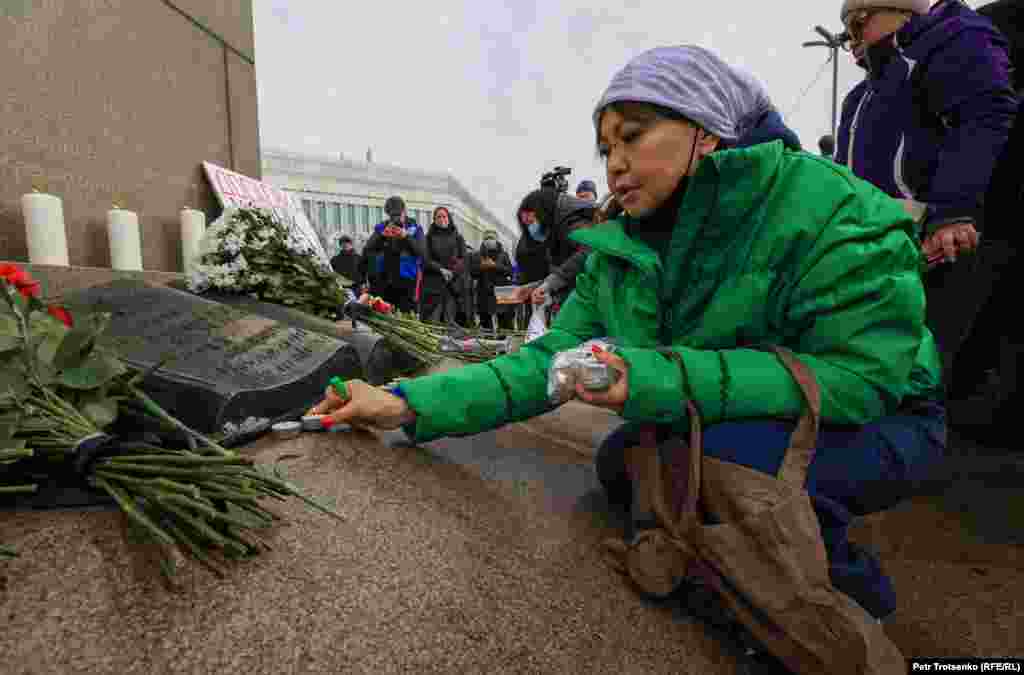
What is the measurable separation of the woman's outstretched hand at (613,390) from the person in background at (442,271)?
5622 millimetres

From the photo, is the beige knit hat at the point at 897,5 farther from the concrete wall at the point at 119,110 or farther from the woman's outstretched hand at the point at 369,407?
the concrete wall at the point at 119,110

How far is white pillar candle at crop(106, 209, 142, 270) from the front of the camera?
304cm

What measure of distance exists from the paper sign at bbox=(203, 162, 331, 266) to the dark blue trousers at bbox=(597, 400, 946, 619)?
3334 mm

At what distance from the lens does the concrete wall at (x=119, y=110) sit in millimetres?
2721

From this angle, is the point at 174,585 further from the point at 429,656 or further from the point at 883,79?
Answer: the point at 883,79

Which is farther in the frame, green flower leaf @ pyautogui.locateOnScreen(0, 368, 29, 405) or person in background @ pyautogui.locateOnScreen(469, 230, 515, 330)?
person in background @ pyautogui.locateOnScreen(469, 230, 515, 330)

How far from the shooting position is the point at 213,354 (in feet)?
6.04

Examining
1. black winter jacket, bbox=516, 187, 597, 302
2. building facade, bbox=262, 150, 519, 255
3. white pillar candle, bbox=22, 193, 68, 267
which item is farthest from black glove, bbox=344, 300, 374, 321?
Answer: building facade, bbox=262, 150, 519, 255

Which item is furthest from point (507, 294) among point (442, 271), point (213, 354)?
point (442, 271)

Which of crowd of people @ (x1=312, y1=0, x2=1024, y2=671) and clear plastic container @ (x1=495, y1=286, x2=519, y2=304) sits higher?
crowd of people @ (x1=312, y1=0, x2=1024, y2=671)

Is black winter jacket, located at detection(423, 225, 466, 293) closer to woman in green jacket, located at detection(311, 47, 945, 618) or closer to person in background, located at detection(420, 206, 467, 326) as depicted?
person in background, located at detection(420, 206, 467, 326)

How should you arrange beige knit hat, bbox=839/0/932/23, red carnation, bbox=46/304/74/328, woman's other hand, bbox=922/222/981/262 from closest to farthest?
red carnation, bbox=46/304/74/328
woman's other hand, bbox=922/222/981/262
beige knit hat, bbox=839/0/932/23

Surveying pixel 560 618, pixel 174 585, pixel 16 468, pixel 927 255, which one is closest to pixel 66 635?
pixel 174 585

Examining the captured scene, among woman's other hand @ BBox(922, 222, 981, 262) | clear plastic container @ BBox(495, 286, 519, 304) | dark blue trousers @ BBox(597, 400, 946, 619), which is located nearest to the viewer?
dark blue trousers @ BBox(597, 400, 946, 619)
